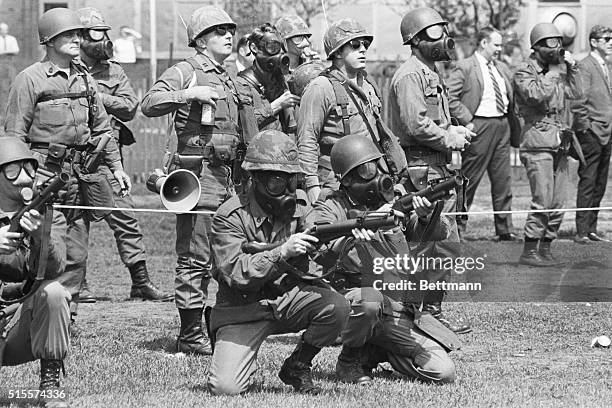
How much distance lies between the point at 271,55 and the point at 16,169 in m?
2.84

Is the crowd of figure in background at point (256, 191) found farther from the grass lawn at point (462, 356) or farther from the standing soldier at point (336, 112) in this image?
the grass lawn at point (462, 356)

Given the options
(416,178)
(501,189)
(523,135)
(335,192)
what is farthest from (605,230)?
(335,192)

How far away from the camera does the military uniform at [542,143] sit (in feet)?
44.7

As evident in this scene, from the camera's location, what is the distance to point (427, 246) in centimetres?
962

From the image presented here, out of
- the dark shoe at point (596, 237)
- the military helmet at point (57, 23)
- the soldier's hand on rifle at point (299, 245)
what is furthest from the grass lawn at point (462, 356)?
the military helmet at point (57, 23)

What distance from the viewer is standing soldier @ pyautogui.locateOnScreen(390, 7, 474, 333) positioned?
Result: 388 inches

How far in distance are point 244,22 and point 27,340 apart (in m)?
14.0

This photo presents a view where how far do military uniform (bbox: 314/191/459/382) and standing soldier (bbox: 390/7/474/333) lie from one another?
117cm

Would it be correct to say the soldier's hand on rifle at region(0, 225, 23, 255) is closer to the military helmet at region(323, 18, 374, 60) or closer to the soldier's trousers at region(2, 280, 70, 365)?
the soldier's trousers at region(2, 280, 70, 365)

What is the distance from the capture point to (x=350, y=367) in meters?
8.28

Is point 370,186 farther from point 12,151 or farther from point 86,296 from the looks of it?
point 86,296

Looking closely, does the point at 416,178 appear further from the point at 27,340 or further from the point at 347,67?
the point at 27,340

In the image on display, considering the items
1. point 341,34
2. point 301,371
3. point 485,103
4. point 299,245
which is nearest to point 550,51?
point 485,103

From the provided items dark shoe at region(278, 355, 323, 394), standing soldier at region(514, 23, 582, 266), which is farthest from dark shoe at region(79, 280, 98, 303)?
standing soldier at region(514, 23, 582, 266)
